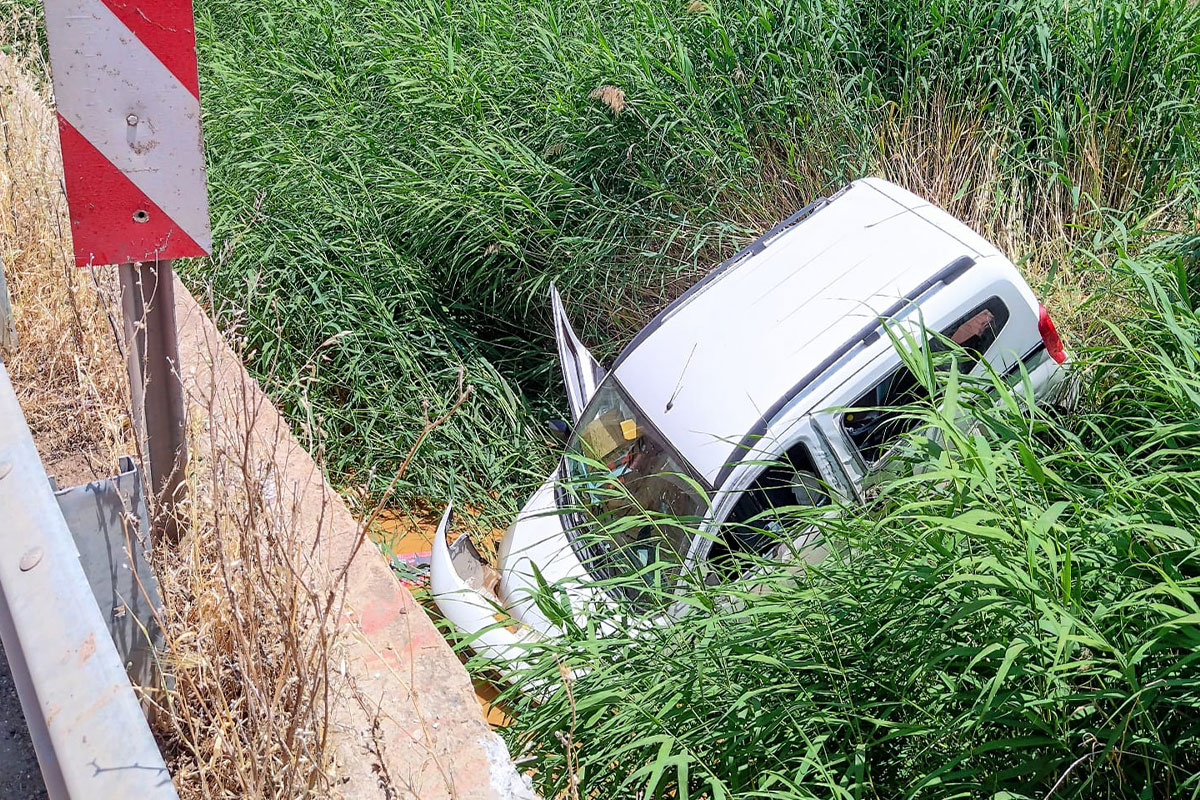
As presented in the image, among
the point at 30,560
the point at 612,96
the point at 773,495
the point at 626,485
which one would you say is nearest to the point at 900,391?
the point at 773,495

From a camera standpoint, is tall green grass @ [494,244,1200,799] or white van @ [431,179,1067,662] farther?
white van @ [431,179,1067,662]

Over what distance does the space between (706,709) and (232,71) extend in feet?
25.3

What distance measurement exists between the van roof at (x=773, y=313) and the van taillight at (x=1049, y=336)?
0.37 metres

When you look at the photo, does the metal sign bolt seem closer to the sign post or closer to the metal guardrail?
the metal guardrail

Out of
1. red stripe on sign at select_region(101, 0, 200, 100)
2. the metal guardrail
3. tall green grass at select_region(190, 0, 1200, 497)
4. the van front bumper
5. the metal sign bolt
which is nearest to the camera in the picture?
the metal guardrail

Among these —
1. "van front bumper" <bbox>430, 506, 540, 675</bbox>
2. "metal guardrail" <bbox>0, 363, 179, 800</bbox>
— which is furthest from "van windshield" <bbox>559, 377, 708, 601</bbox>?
"metal guardrail" <bbox>0, 363, 179, 800</bbox>

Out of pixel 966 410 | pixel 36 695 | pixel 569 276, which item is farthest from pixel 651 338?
pixel 36 695

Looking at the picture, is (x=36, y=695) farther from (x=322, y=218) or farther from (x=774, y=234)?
(x=322, y=218)

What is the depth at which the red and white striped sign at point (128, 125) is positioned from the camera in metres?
2.38

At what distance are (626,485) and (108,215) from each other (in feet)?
8.23

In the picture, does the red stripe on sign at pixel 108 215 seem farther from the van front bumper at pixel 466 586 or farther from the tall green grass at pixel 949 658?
the van front bumper at pixel 466 586

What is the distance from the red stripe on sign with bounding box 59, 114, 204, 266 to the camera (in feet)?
8.03

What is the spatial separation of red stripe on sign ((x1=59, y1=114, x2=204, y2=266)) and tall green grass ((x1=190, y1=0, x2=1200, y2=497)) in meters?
3.12

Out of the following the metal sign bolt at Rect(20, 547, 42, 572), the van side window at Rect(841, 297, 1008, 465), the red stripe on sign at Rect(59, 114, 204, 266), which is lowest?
the van side window at Rect(841, 297, 1008, 465)
